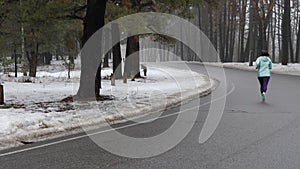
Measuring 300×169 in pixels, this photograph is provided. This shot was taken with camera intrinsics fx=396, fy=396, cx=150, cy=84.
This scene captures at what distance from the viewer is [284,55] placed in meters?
36.7

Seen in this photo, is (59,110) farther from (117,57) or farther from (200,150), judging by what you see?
(117,57)

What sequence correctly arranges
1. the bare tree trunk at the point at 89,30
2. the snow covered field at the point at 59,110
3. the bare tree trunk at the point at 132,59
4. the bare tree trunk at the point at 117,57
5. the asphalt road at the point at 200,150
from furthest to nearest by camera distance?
the bare tree trunk at the point at 132,59 < the bare tree trunk at the point at 117,57 < the bare tree trunk at the point at 89,30 < the snow covered field at the point at 59,110 < the asphalt road at the point at 200,150

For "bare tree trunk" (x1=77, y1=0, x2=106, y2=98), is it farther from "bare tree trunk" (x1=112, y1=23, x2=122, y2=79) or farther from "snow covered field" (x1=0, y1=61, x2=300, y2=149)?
"bare tree trunk" (x1=112, y1=23, x2=122, y2=79)

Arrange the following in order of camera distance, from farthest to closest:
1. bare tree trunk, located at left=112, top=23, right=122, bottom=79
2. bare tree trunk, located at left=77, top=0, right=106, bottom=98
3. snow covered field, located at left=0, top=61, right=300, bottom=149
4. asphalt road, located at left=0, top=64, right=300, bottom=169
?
bare tree trunk, located at left=112, top=23, right=122, bottom=79, bare tree trunk, located at left=77, top=0, right=106, bottom=98, snow covered field, located at left=0, top=61, right=300, bottom=149, asphalt road, located at left=0, top=64, right=300, bottom=169

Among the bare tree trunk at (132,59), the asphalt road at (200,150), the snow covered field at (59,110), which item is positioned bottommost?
the asphalt road at (200,150)

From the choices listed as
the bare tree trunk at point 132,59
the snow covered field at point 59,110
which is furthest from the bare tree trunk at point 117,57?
the snow covered field at point 59,110

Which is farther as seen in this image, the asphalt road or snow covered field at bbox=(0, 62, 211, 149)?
snow covered field at bbox=(0, 62, 211, 149)

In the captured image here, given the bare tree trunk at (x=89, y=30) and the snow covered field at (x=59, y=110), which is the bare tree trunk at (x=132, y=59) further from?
the bare tree trunk at (x=89, y=30)

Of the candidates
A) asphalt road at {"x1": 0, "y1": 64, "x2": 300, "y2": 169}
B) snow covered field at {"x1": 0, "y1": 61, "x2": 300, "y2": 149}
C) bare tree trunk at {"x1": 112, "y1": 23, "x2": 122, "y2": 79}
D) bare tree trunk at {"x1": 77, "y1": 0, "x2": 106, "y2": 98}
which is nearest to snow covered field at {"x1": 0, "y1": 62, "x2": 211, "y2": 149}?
Answer: snow covered field at {"x1": 0, "y1": 61, "x2": 300, "y2": 149}

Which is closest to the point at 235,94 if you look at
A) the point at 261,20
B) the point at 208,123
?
the point at 208,123

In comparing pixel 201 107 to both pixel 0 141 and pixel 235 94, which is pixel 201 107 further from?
pixel 0 141

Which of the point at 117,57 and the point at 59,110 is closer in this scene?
the point at 59,110

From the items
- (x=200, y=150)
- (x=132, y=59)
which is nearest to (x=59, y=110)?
(x=200, y=150)

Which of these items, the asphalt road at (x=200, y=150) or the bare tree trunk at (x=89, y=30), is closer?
the asphalt road at (x=200, y=150)
